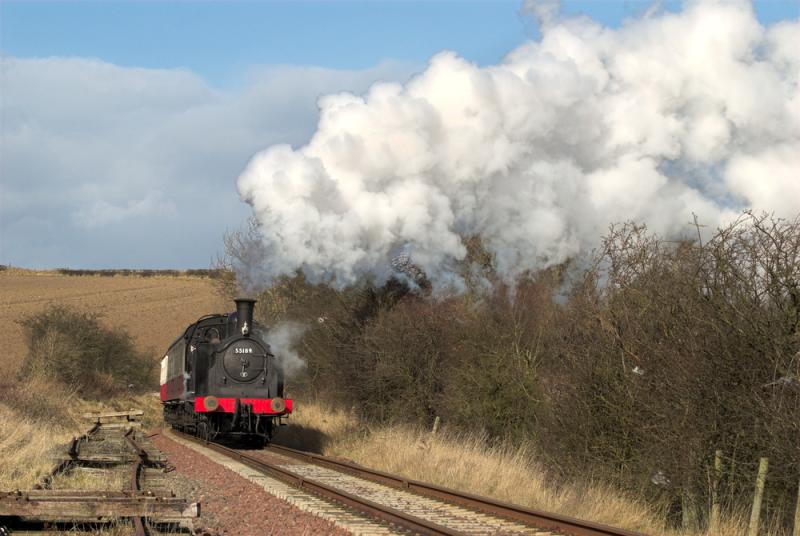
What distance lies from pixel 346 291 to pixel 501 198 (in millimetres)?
10853

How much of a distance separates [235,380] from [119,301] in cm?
6130

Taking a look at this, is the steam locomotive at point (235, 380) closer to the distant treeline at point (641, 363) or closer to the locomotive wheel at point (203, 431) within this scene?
the locomotive wheel at point (203, 431)

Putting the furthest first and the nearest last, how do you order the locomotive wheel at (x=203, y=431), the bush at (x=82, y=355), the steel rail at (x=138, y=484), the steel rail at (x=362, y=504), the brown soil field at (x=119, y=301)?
the brown soil field at (x=119, y=301) < the bush at (x=82, y=355) < the locomotive wheel at (x=203, y=431) < the steel rail at (x=362, y=504) < the steel rail at (x=138, y=484)

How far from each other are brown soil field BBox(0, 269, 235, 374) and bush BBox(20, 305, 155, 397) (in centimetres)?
364

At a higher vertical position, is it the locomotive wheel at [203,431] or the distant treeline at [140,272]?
the distant treeline at [140,272]

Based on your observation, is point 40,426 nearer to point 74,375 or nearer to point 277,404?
point 277,404

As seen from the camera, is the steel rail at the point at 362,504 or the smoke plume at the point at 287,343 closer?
the steel rail at the point at 362,504

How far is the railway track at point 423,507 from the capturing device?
1040 cm

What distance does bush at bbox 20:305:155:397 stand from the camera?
1773 inches

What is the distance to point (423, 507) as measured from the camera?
41.2 feet

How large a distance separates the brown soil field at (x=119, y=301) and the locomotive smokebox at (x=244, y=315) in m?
33.7

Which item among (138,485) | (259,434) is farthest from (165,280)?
(138,485)

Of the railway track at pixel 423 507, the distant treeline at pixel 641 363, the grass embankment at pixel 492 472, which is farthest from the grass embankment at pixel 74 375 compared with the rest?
the railway track at pixel 423 507

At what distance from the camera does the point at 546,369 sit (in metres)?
21.4
